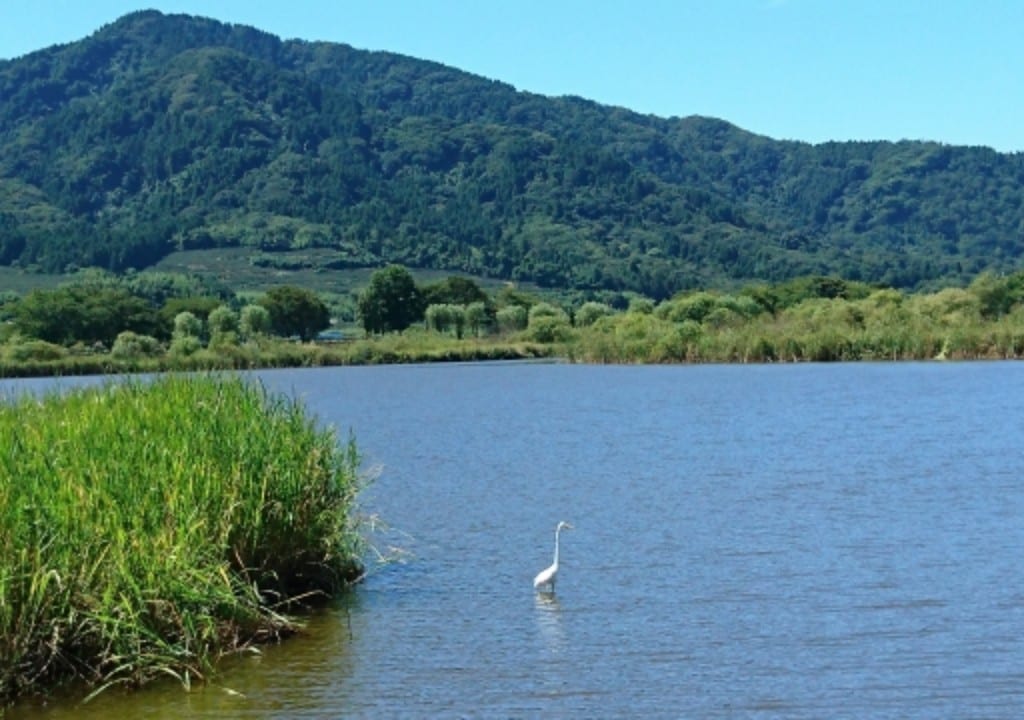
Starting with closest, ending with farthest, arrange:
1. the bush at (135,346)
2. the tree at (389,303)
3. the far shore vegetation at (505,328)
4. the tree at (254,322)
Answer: the far shore vegetation at (505,328)
the bush at (135,346)
the tree at (254,322)
the tree at (389,303)

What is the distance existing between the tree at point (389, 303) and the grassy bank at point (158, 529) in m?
125

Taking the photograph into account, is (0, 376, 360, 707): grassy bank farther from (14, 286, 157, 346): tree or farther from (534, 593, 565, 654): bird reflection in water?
(14, 286, 157, 346): tree

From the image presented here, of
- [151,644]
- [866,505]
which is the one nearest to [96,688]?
[151,644]

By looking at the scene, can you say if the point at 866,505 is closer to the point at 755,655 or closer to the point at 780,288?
the point at 755,655

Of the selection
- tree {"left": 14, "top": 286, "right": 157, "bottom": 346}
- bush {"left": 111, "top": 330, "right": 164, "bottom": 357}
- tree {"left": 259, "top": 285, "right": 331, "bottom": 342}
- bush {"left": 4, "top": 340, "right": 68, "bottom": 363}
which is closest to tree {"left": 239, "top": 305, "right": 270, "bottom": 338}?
tree {"left": 259, "top": 285, "right": 331, "bottom": 342}

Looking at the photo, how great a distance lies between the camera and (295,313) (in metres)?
143

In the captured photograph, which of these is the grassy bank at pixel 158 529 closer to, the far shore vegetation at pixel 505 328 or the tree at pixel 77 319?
the far shore vegetation at pixel 505 328

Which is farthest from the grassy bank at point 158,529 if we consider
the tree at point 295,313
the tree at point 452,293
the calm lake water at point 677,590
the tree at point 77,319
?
the tree at point 452,293

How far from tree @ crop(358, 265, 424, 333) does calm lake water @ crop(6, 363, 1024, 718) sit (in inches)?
4105

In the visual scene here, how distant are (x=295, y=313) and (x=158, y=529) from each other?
129775mm

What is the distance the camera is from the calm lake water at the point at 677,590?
14.4 metres

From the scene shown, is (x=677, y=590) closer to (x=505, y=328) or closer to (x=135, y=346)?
(x=135, y=346)

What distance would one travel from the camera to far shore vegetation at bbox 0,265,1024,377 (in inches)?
3403

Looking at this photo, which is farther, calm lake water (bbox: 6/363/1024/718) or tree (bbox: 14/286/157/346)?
tree (bbox: 14/286/157/346)
